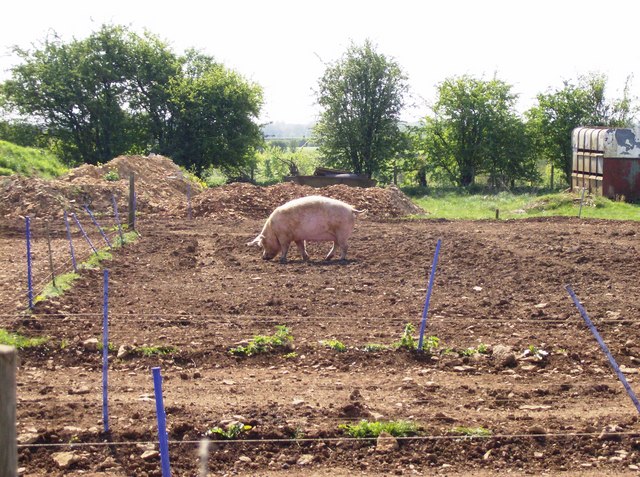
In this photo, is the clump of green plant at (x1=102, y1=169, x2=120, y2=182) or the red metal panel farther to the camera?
the clump of green plant at (x1=102, y1=169, x2=120, y2=182)

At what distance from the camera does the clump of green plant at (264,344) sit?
8789mm

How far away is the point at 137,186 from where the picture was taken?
29203 mm

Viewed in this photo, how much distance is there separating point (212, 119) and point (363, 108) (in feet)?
28.0

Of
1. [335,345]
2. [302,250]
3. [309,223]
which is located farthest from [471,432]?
[302,250]

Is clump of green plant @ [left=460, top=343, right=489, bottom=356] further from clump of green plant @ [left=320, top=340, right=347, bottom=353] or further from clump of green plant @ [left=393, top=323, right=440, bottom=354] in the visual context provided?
clump of green plant @ [left=320, top=340, right=347, bottom=353]

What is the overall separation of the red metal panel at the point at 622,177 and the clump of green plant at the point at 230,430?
87.1 ft

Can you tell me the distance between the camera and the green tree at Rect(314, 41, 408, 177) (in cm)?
4425

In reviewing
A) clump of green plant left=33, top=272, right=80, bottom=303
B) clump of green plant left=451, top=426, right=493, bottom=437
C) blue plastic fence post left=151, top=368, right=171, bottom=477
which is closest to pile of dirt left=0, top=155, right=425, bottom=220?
clump of green plant left=33, top=272, right=80, bottom=303

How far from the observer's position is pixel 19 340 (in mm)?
9016

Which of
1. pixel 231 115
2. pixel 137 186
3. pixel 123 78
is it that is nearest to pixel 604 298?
pixel 137 186

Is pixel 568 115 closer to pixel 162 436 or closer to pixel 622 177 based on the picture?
pixel 622 177

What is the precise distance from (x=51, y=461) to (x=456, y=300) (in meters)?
7.18

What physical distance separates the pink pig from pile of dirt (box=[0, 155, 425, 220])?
9.96m

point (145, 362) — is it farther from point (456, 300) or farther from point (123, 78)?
point (123, 78)
